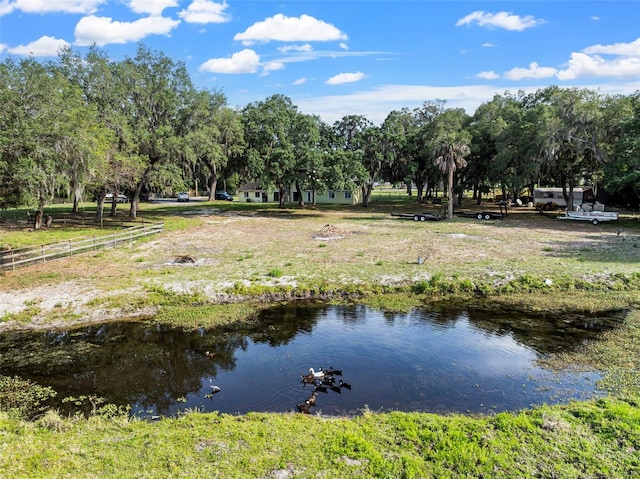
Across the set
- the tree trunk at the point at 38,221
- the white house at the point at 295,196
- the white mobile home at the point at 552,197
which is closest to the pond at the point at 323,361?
the tree trunk at the point at 38,221

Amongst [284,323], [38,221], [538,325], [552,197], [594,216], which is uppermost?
[552,197]

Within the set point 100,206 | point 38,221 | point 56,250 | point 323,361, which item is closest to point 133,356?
point 323,361

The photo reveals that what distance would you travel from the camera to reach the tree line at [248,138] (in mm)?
21859

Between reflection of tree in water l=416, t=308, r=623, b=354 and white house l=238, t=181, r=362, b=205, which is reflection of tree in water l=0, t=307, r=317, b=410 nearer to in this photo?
reflection of tree in water l=416, t=308, r=623, b=354

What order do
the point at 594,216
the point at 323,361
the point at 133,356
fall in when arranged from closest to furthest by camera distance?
the point at 323,361 < the point at 133,356 < the point at 594,216

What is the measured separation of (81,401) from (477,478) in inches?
328

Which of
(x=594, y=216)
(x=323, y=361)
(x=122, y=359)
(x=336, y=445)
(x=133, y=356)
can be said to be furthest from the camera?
(x=594, y=216)

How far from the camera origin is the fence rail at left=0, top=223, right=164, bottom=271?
20453mm

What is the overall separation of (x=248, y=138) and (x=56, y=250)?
29.0 metres

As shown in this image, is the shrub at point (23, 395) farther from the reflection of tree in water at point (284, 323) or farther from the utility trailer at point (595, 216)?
the utility trailer at point (595, 216)

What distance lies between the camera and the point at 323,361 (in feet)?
39.5

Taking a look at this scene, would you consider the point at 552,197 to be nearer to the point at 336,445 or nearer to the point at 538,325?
the point at 538,325

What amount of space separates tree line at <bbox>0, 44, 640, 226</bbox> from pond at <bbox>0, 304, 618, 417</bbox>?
11.4 meters


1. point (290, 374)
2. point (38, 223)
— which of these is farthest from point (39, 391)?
point (38, 223)
